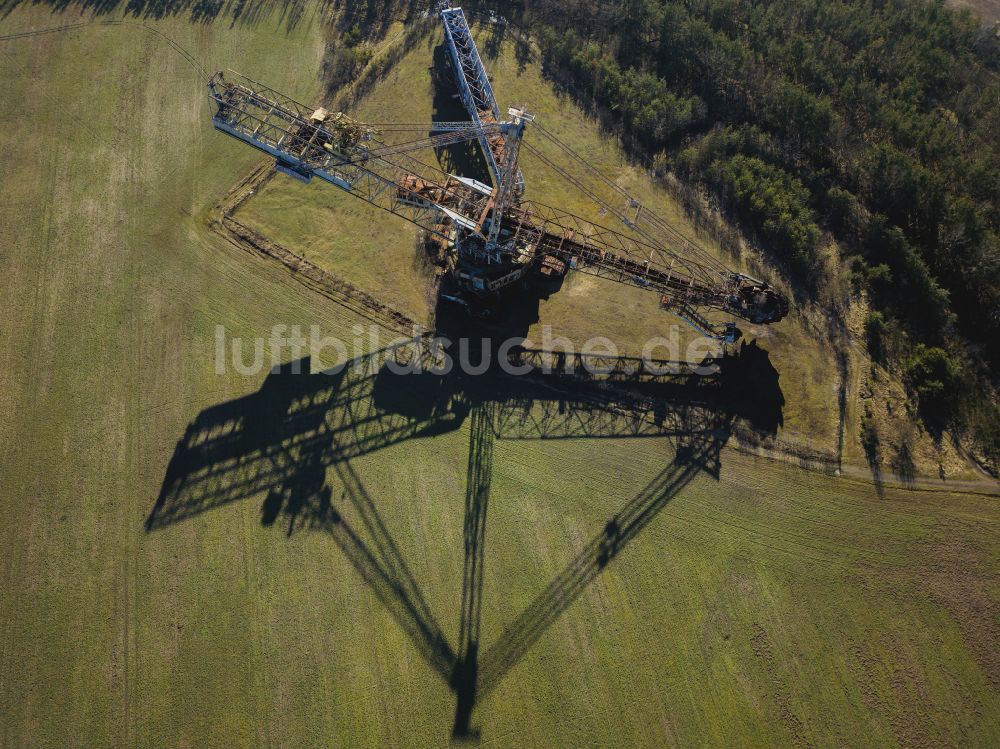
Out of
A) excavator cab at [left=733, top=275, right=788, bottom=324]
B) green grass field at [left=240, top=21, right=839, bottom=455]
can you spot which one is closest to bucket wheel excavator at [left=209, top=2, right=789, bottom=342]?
excavator cab at [left=733, top=275, right=788, bottom=324]

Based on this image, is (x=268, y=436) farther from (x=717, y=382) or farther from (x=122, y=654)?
(x=717, y=382)

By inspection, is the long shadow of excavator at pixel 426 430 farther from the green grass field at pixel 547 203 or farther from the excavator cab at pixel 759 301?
the excavator cab at pixel 759 301

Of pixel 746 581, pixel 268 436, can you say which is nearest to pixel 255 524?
pixel 268 436

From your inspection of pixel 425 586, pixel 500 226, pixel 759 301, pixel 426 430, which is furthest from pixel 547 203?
pixel 425 586

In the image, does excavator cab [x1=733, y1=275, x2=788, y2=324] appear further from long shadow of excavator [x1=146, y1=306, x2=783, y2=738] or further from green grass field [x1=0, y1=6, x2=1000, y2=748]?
green grass field [x1=0, y1=6, x2=1000, y2=748]

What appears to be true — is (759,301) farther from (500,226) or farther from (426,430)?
(426,430)

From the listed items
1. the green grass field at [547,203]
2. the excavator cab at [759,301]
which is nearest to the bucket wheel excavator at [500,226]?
the excavator cab at [759,301]
